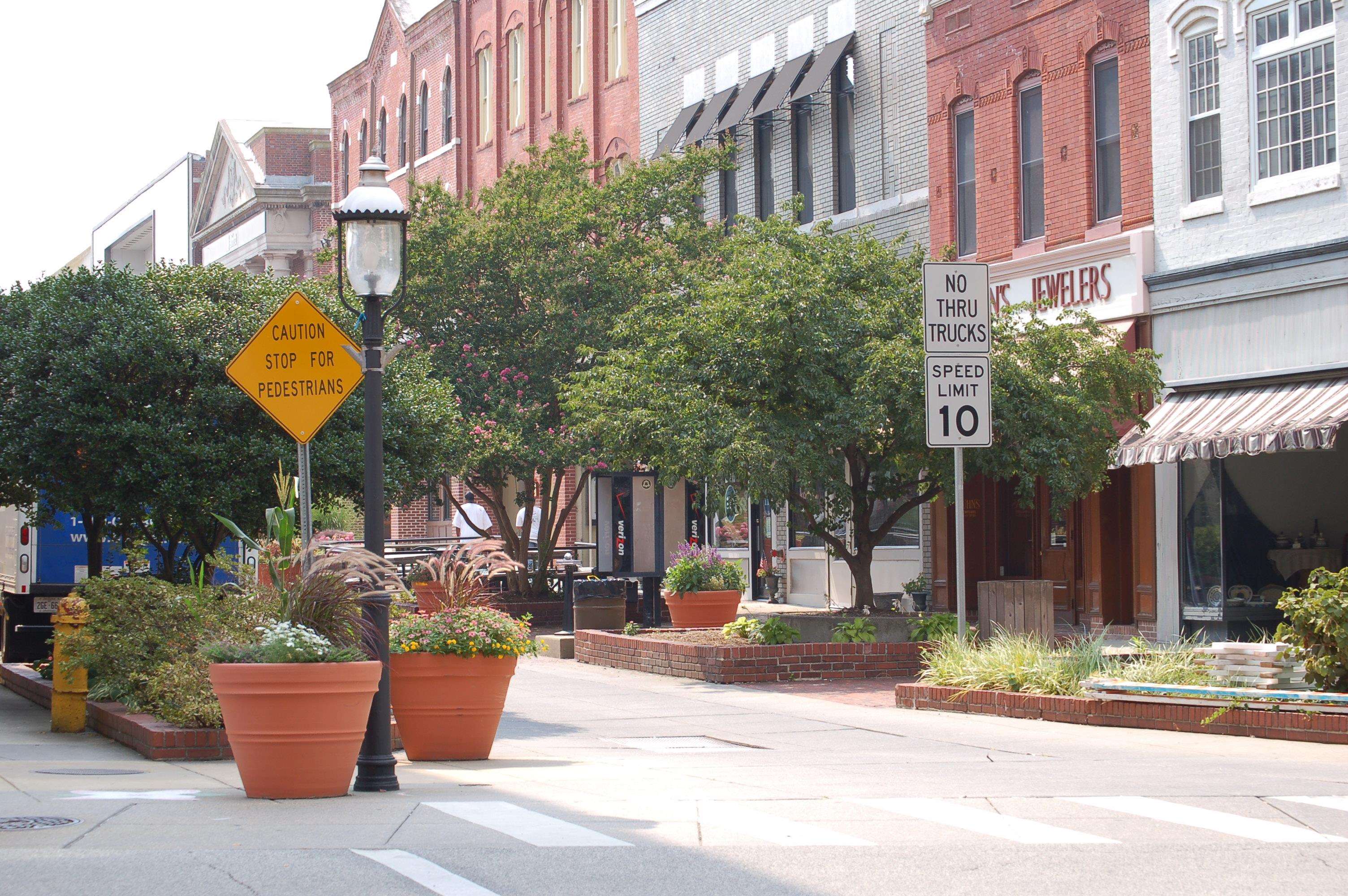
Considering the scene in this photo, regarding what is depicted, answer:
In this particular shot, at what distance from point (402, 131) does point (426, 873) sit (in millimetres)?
39742

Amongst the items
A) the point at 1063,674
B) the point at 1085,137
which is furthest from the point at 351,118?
the point at 1063,674

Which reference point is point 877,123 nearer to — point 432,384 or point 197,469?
point 432,384

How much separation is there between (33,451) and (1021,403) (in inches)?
374

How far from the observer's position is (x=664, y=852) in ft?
24.5

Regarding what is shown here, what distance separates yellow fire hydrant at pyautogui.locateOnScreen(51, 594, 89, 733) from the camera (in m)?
13.3

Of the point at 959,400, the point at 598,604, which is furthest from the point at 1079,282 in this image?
the point at 959,400

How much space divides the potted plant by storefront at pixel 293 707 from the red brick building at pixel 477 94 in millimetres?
19169

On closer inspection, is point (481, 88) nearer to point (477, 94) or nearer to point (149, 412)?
point (477, 94)

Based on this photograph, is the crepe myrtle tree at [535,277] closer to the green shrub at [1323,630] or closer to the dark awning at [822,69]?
the dark awning at [822,69]

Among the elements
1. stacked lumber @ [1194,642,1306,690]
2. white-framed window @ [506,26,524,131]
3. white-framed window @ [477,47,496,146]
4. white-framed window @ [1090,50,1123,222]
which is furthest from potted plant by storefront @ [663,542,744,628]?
white-framed window @ [477,47,496,146]

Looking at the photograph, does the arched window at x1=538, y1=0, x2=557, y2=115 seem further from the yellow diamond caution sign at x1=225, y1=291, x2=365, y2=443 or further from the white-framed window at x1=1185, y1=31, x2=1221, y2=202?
the yellow diamond caution sign at x1=225, y1=291, x2=365, y2=443

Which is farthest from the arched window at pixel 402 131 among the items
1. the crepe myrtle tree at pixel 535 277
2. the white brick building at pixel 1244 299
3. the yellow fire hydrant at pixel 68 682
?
the yellow fire hydrant at pixel 68 682

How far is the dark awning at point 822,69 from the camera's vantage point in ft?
85.2

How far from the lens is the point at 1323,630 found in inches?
471
